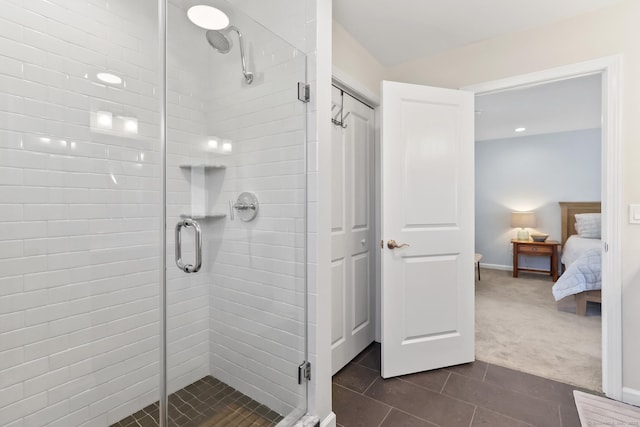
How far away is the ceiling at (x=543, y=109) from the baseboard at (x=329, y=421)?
2.94m

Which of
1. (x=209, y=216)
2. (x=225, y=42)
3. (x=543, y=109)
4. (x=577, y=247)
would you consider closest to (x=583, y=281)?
(x=577, y=247)

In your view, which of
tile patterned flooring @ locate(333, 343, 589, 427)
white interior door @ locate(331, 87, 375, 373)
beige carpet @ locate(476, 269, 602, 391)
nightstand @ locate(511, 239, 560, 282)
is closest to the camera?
tile patterned flooring @ locate(333, 343, 589, 427)

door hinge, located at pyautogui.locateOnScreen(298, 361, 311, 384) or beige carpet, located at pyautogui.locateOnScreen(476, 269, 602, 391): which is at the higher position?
door hinge, located at pyautogui.locateOnScreen(298, 361, 311, 384)

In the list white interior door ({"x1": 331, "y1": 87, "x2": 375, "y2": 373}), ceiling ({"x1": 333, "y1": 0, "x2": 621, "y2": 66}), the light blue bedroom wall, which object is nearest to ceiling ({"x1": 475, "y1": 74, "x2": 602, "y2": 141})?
the light blue bedroom wall

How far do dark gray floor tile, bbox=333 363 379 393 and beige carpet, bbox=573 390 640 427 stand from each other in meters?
1.17

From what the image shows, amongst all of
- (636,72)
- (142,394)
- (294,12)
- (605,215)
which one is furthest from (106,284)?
(636,72)

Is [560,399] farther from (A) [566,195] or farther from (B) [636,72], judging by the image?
(A) [566,195]

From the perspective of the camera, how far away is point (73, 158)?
134 centimetres

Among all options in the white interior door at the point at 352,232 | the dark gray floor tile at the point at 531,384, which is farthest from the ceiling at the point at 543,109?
the dark gray floor tile at the point at 531,384

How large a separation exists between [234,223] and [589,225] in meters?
5.39

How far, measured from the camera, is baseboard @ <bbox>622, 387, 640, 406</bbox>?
175 cm

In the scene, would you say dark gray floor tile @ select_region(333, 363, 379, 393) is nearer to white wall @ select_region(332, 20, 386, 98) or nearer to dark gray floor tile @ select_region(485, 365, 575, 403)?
dark gray floor tile @ select_region(485, 365, 575, 403)

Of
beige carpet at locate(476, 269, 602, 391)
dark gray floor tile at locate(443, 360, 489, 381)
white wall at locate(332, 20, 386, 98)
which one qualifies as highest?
white wall at locate(332, 20, 386, 98)

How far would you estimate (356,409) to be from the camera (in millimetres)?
1743
